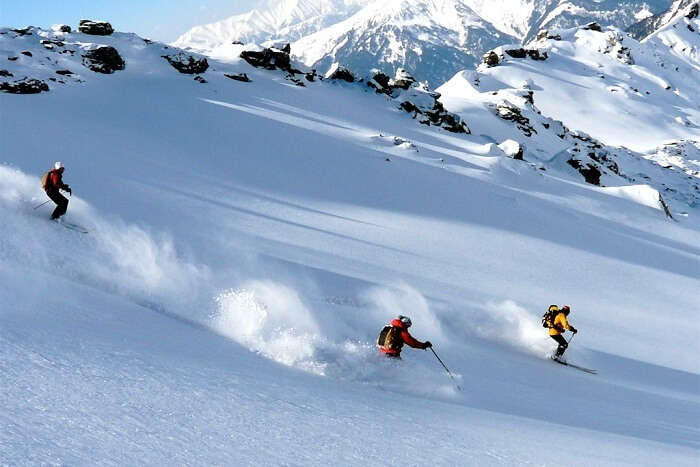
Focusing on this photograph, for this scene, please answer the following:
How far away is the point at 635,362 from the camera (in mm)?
14914

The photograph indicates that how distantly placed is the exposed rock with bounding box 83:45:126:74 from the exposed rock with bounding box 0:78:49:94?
6462 mm

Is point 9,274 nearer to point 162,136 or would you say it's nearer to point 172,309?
point 172,309

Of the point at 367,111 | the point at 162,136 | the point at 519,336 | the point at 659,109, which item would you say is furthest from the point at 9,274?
the point at 659,109

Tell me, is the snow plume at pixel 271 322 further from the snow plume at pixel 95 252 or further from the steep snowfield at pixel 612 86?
the steep snowfield at pixel 612 86

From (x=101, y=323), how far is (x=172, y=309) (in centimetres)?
262

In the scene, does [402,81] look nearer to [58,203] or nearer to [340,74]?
[340,74]

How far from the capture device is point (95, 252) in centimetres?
1265

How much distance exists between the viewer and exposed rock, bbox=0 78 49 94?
30.1m

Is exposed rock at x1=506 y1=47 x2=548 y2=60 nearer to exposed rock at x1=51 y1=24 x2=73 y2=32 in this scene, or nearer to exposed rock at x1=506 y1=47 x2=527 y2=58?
exposed rock at x1=506 y1=47 x2=527 y2=58

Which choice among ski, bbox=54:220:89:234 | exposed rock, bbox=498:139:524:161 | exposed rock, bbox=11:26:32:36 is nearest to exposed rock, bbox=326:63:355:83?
exposed rock, bbox=498:139:524:161

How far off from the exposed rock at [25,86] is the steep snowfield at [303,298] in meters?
0.76

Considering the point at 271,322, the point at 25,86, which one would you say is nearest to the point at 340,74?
the point at 25,86

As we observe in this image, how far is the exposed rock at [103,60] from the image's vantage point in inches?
1494

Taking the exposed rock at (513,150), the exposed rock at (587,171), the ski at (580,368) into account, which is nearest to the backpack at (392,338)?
the ski at (580,368)
